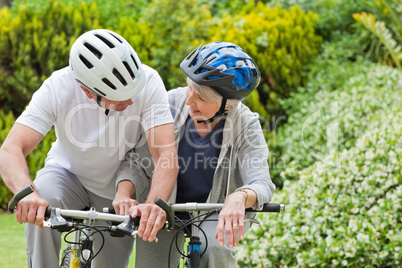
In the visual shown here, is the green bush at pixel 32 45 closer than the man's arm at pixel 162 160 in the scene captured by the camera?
No

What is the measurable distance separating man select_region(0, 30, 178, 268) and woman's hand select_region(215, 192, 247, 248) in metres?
0.31

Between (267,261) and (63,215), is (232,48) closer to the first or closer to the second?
(63,215)

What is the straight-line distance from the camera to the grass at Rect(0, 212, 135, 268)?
19.5 ft

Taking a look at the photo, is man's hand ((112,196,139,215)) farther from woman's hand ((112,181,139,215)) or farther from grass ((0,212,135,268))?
grass ((0,212,135,268))

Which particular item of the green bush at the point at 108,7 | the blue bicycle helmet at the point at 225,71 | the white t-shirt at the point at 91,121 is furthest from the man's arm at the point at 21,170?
the green bush at the point at 108,7

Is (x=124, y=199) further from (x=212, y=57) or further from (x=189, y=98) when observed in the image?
(x=212, y=57)

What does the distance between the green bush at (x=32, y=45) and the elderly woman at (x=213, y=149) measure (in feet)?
16.5

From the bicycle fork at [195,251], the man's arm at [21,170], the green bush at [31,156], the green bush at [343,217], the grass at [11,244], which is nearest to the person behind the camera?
the man's arm at [21,170]

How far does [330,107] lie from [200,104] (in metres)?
5.12

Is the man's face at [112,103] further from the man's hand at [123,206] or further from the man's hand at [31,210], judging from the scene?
the man's hand at [31,210]

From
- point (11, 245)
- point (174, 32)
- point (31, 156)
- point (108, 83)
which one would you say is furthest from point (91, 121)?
point (174, 32)

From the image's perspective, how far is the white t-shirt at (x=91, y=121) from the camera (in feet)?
11.4

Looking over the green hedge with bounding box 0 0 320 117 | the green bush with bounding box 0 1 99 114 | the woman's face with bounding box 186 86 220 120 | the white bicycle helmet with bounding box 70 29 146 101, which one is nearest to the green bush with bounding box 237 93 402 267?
the woman's face with bounding box 186 86 220 120

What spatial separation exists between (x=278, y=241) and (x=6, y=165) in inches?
113
